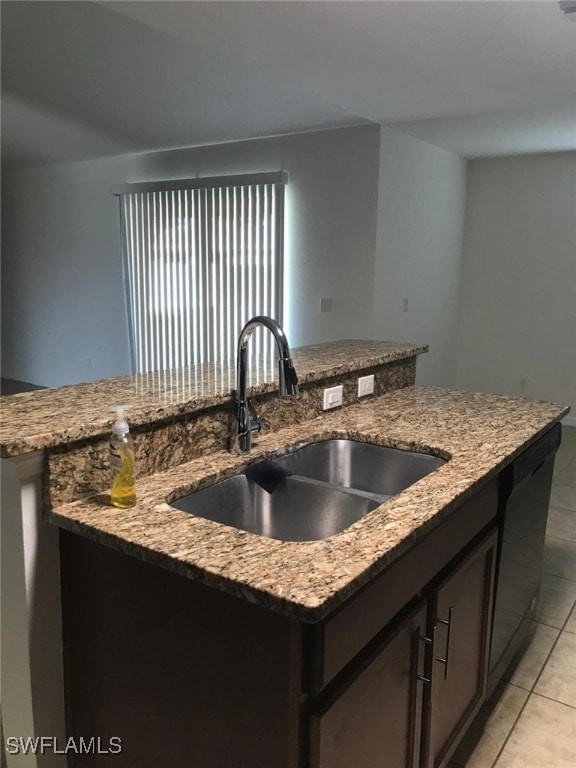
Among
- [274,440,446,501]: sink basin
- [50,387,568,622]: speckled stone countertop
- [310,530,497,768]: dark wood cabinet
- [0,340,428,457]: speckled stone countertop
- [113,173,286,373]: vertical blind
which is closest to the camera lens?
[50,387,568,622]: speckled stone countertop

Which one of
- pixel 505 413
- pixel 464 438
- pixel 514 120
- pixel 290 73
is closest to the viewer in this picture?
pixel 464 438

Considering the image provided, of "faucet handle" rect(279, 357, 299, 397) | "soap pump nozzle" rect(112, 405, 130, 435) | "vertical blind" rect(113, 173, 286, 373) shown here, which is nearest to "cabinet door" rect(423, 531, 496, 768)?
"faucet handle" rect(279, 357, 299, 397)

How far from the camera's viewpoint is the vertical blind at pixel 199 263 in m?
4.98

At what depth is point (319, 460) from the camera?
1898mm

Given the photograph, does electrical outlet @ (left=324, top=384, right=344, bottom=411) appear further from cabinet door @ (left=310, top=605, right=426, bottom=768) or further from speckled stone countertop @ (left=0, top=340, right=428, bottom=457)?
cabinet door @ (left=310, top=605, right=426, bottom=768)

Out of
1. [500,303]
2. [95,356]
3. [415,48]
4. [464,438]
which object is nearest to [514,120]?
[415,48]

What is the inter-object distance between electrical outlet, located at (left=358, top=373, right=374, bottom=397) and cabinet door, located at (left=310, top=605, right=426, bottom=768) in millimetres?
1049

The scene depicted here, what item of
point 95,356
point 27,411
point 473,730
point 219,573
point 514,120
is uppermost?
point 514,120

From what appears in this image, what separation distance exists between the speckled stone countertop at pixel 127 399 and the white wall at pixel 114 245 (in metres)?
2.38

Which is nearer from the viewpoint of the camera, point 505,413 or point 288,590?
point 288,590

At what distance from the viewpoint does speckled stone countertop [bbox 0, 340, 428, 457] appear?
124 centimetres

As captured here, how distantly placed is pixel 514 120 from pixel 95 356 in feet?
15.0

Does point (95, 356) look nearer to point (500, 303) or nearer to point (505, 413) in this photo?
point (500, 303)

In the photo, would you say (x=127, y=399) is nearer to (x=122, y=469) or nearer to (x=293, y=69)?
(x=122, y=469)
